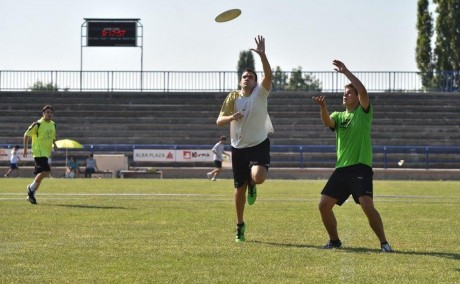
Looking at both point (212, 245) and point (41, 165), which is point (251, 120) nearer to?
point (212, 245)

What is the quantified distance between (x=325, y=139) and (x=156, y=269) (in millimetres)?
40469

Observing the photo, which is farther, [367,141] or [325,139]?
[325,139]

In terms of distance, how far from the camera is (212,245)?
40.2 feet

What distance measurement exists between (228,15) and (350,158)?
3.52 metres

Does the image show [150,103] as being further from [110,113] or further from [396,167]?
[396,167]

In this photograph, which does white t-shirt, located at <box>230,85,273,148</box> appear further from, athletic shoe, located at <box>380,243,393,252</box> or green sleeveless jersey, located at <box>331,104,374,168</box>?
athletic shoe, located at <box>380,243,393,252</box>

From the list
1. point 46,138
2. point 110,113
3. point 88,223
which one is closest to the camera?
point 88,223

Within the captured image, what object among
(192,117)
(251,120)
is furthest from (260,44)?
(192,117)

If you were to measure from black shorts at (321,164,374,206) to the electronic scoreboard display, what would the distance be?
4786 cm

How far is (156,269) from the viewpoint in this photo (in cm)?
991

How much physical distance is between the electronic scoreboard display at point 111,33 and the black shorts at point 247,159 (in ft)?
153

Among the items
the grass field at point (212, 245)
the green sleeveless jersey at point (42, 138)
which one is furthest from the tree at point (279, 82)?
the grass field at point (212, 245)

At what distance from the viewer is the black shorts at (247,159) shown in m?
13.3

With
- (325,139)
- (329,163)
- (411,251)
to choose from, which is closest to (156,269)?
(411,251)
